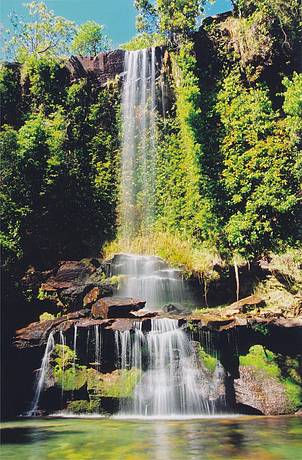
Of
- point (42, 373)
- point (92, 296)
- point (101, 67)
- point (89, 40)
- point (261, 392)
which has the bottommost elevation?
point (261, 392)

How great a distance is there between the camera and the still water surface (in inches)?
242

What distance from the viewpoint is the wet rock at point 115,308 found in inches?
426

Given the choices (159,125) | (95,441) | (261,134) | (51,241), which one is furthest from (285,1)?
(95,441)

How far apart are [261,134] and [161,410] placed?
8.97 m

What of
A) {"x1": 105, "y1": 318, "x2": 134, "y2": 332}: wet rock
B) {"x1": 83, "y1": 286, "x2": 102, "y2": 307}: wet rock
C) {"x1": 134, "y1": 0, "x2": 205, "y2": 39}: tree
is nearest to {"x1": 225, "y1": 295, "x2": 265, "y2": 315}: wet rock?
{"x1": 105, "y1": 318, "x2": 134, "y2": 332}: wet rock

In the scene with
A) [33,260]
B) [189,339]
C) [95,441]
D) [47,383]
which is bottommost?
[95,441]

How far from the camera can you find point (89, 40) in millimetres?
32719

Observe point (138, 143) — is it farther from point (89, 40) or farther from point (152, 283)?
point (89, 40)

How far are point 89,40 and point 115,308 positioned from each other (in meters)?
26.7

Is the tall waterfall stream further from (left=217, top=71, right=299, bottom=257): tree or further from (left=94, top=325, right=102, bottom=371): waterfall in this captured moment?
(left=217, top=71, right=299, bottom=257): tree

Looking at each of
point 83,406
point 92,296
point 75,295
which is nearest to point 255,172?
point 92,296

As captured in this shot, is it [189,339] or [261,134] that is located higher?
[261,134]

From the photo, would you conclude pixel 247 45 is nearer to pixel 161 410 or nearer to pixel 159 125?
pixel 159 125

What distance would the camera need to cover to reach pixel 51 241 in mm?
15352
